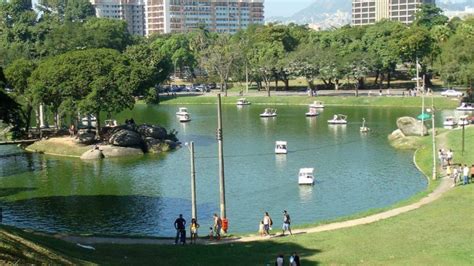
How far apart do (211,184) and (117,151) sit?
20.3 meters

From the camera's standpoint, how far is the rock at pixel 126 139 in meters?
78.2

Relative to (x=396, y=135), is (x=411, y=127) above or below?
above

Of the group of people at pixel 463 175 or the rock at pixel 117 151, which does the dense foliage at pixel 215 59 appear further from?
the group of people at pixel 463 175

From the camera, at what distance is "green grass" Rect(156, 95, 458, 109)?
384 feet

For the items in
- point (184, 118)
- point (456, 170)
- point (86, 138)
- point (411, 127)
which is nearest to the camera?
point (456, 170)

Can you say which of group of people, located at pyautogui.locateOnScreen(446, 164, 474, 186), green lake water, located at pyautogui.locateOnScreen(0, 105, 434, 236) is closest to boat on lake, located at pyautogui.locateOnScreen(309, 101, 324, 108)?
green lake water, located at pyautogui.locateOnScreen(0, 105, 434, 236)

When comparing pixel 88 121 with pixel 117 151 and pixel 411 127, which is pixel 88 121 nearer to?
pixel 117 151

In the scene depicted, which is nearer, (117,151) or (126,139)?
(117,151)

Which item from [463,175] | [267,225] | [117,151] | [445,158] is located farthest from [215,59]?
[267,225]

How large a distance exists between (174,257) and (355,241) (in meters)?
9.19

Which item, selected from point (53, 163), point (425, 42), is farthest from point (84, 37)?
point (53, 163)

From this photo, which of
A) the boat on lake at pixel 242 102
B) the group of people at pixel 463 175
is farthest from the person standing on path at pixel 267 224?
the boat on lake at pixel 242 102

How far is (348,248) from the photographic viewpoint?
34000 millimetres

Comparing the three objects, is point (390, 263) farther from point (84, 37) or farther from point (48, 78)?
point (84, 37)
